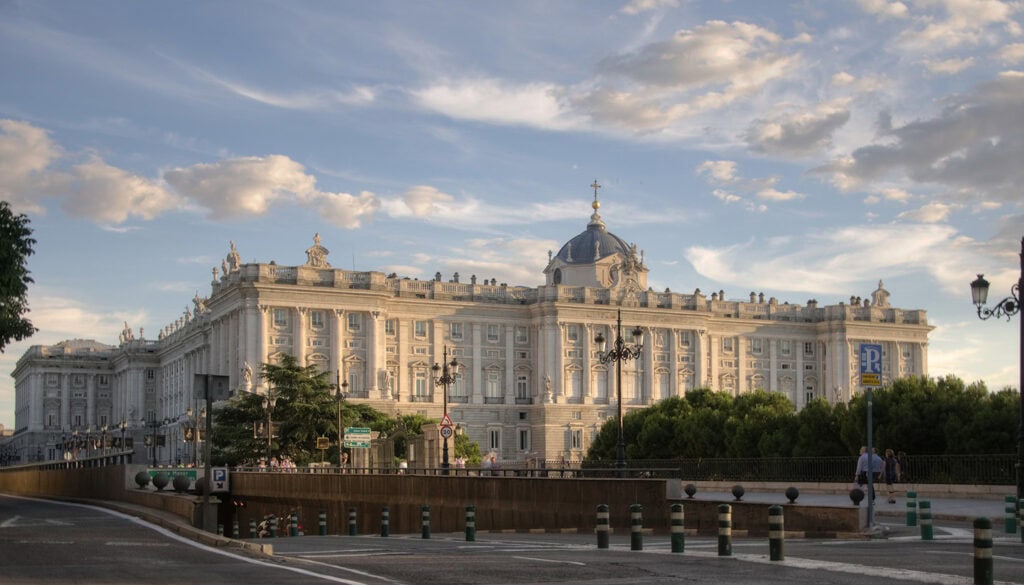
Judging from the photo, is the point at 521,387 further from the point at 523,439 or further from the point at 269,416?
the point at 269,416

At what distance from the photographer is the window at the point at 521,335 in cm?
13625

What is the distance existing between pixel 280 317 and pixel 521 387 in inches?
1031

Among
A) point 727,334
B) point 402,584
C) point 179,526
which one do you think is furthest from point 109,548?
point 727,334

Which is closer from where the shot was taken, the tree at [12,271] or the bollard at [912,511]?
the bollard at [912,511]

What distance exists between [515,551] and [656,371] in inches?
4554

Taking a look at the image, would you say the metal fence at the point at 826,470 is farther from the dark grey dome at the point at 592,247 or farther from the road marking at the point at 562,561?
the dark grey dome at the point at 592,247

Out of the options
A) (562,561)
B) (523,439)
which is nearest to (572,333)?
(523,439)

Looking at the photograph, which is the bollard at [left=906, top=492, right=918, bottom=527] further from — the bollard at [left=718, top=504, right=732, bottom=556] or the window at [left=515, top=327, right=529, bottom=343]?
the window at [left=515, top=327, right=529, bottom=343]

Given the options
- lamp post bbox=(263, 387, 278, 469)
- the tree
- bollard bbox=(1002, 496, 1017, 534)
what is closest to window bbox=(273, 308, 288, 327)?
lamp post bbox=(263, 387, 278, 469)

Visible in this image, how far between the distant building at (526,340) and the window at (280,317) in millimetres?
292

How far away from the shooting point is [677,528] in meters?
21.8

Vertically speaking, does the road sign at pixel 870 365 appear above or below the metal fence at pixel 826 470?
above

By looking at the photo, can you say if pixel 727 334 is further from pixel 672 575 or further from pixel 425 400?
pixel 672 575

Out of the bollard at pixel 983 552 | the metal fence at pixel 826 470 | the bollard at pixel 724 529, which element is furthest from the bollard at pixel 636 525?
the metal fence at pixel 826 470
